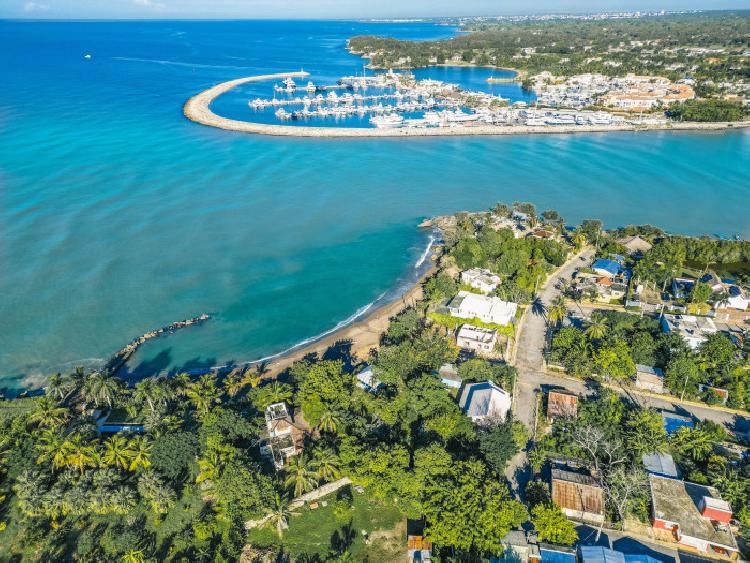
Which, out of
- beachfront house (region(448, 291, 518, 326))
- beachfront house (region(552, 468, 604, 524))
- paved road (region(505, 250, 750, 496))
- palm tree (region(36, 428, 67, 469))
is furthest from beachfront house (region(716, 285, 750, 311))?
palm tree (region(36, 428, 67, 469))

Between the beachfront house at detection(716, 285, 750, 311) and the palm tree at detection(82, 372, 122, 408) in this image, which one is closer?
the palm tree at detection(82, 372, 122, 408)

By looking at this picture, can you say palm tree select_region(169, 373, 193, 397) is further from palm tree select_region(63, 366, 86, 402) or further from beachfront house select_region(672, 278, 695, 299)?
beachfront house select_region(672, 278, 695, 299)

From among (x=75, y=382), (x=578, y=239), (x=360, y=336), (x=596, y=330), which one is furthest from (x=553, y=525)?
(x=578, y=239)

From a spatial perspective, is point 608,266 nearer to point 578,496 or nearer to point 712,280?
point 712,280

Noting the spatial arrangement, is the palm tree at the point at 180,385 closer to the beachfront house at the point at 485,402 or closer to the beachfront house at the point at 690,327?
the beachfront house at the point at 485,402

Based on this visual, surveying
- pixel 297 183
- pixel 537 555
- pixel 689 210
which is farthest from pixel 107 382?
pixel 689 210

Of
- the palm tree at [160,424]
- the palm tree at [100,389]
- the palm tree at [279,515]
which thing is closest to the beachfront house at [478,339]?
the palm tree at [279,515]
